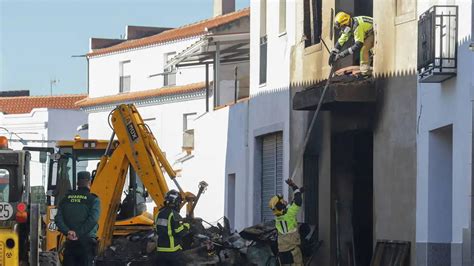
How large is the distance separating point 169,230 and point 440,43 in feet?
17.3

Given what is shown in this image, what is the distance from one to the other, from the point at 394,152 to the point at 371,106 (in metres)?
→ 1.47

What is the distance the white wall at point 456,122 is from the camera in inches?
742

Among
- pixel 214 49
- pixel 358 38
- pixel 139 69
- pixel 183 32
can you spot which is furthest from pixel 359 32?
pixel 139 69

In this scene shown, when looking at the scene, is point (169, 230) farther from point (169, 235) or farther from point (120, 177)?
point (120, 177)

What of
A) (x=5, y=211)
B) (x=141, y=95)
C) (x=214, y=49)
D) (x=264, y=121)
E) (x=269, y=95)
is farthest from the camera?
(x=141, y=95)

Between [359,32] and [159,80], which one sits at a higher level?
[159,80]

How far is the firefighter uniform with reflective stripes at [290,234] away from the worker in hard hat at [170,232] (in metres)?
2.77

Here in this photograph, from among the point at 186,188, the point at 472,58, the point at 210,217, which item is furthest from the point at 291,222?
the point at 186,188

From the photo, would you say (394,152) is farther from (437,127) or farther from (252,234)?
(252,234)

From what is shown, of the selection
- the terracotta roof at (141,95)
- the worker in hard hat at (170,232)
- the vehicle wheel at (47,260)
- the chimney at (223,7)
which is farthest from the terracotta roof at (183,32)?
the vehicle wheel at (47,260)

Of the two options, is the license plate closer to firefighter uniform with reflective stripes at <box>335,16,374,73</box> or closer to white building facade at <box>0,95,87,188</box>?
firefighter uniform with reflective stripes at <box>335,16,374,73</box>

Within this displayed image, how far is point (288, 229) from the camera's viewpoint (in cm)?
A: 2414

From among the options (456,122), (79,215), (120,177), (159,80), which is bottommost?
(79,215)

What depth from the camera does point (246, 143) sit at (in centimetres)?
3228
